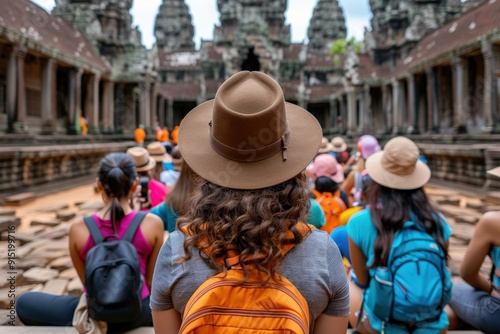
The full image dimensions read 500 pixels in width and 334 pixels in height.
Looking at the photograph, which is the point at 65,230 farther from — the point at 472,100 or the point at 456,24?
the point at 456,24

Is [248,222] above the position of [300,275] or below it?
above

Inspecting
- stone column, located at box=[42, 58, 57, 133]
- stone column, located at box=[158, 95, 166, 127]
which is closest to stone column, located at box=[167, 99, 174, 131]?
stone column, located at box=[158, 95, 166, 127]

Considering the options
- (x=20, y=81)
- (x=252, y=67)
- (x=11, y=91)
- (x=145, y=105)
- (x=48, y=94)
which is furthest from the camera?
(x=252, y=67)

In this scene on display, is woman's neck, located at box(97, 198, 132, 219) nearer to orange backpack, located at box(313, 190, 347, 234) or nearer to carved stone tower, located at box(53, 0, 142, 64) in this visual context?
orange backpack, located at box(313, 190, 347, 234)

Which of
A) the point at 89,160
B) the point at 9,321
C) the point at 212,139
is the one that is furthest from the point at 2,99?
the point at 212,139

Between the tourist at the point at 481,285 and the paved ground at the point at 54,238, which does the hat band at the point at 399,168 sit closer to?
the tourist at the point at 481,285

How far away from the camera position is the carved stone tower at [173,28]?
47812 millimetres

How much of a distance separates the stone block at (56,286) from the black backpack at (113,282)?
6.21 ft

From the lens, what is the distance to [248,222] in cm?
121

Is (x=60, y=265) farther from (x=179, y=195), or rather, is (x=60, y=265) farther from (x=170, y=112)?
(x=170, y=112)

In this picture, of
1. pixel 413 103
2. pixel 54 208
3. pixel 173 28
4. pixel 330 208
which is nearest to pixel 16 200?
pixel 54 208

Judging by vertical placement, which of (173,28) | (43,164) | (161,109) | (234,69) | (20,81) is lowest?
(43,164)

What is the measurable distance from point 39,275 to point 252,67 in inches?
1177

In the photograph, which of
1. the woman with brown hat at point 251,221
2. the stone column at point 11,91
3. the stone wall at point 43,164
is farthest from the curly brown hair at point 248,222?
the stone column at point 11,91
